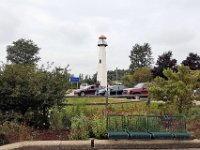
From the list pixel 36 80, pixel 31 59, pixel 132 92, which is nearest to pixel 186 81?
pixel 36 80

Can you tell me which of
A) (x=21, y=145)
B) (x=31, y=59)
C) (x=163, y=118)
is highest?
(x=31, y=59)

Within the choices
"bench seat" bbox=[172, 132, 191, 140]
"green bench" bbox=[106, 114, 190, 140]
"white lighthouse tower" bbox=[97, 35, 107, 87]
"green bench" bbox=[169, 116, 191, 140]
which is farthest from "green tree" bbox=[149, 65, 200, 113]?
"white lighthouse tower" bbox=[97, 35, 107, 87]

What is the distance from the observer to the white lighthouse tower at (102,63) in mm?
62062

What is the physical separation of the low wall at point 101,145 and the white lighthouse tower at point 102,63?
51.4 meters

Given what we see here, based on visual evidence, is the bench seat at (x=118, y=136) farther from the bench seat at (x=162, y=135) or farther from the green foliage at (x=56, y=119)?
the green foliage at (x=56, y=119)

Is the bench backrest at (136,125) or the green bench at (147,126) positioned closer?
the green bench at (147,126)

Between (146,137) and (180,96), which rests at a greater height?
(180,96)

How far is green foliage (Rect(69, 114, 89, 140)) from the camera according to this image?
397 inches

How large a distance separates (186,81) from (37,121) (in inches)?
273

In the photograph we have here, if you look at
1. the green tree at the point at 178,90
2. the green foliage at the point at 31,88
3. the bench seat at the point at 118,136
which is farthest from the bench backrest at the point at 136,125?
Result: the green tree at the point at 178,90

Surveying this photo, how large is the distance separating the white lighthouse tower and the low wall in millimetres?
51357

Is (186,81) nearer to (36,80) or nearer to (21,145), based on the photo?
(36,80)

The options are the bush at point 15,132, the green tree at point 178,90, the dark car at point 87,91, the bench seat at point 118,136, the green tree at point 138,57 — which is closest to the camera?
the bench seat at point 118,136

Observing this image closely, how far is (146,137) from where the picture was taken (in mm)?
9930
